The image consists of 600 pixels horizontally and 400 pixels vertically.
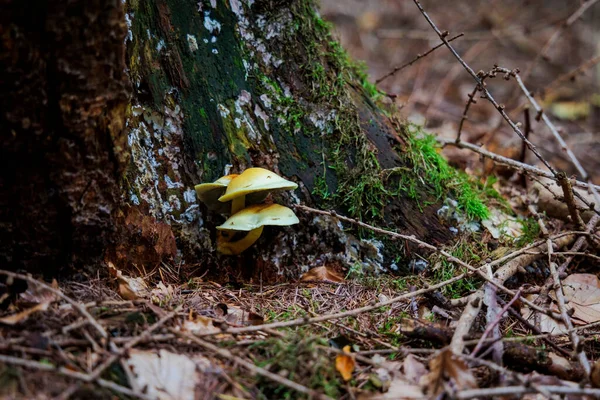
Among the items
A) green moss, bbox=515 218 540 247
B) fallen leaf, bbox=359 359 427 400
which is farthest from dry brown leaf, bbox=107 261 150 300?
green moss, bbox=515 218 540 247

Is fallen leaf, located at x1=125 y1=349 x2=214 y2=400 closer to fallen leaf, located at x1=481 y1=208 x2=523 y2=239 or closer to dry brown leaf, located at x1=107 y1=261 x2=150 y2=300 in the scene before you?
dry brown leaf, located at x1=107 y1=261 x2=150 y2=300

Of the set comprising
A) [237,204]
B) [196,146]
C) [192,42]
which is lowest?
[237,204]

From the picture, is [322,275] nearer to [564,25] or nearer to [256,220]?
[256,220]

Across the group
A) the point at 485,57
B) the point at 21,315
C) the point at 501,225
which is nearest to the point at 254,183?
the point at 21,315

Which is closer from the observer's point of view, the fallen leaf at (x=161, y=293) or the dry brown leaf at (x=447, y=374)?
the dry brown leaf at (x=447, y=374)

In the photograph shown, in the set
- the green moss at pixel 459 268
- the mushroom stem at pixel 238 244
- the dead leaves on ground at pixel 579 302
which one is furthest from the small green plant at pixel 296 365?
the dead leaves on ground at pixel 579 302

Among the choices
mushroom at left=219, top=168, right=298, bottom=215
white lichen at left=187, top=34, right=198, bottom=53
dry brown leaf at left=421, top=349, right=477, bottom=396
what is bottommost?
dry brown leaf at left=421, top=349, right=477, bottom=396

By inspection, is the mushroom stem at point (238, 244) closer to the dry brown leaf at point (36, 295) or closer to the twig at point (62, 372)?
the dry brown leaf at point (36, 295)
